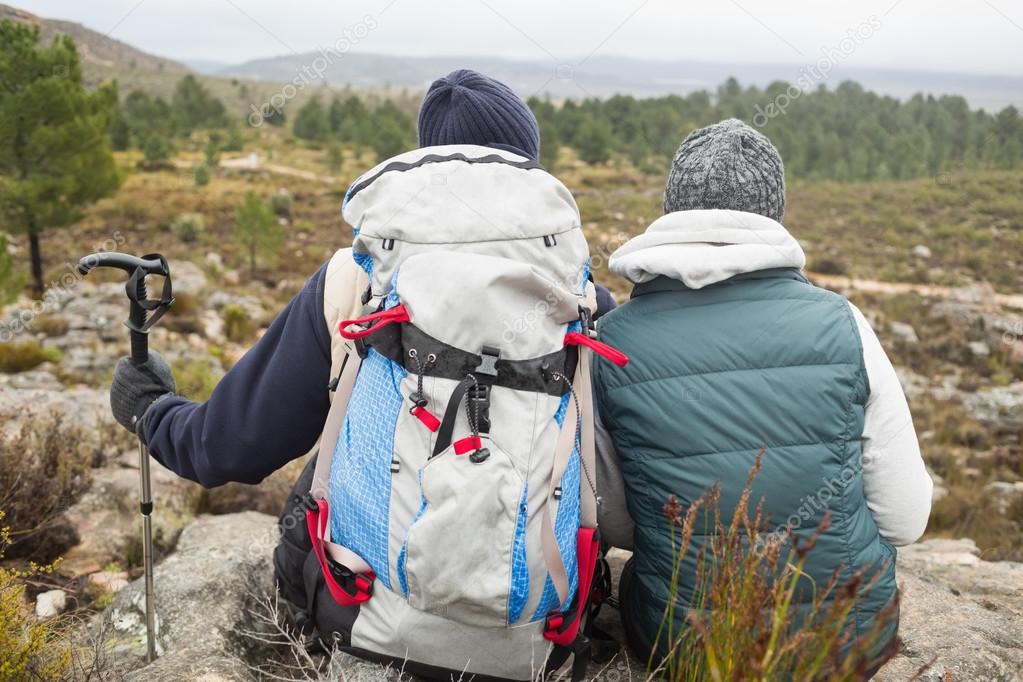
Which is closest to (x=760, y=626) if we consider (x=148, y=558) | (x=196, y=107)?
(x=148, y=558)

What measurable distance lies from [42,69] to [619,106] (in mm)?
35914

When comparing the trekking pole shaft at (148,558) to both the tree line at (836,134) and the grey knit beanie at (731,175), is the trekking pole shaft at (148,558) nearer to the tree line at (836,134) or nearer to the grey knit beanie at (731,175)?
the grey knit beanie at (731,175)

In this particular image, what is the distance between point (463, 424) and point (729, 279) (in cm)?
75

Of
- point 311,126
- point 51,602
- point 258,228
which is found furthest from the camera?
point 311,126

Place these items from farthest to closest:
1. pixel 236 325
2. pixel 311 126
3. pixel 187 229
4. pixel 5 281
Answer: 1. pixel 311 126
2. pixel 187 229
3. pixel 236 325
4. pixel 5 281

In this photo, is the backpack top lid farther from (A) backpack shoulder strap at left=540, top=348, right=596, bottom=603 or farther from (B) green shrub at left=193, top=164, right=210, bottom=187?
(B) green shrub at left=193, top=164, right=210, bottom=187

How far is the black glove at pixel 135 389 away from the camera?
198 centimetres

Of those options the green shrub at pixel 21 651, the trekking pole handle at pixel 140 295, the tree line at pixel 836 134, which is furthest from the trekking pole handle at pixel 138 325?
the tree line at pixel 836 134

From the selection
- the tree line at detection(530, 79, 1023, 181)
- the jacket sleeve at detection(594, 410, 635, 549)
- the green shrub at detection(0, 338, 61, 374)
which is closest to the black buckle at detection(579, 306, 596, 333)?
the jacket sleeve at detection(594, 410, 635, 549)

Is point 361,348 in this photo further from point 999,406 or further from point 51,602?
point 999,406

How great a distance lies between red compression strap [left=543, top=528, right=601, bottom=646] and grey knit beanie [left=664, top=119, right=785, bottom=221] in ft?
2.89

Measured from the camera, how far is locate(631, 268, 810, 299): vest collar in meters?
1.78

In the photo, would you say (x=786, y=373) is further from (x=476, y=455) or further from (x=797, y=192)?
→ (x=797, y=192)

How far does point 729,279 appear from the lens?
179 cm
